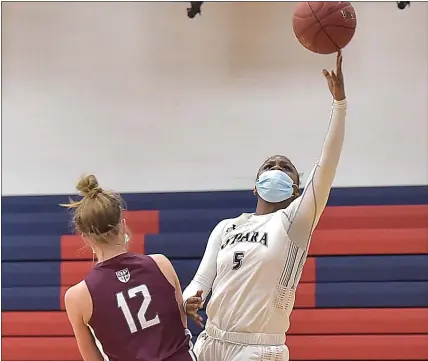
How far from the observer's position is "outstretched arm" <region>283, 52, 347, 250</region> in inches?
73.7

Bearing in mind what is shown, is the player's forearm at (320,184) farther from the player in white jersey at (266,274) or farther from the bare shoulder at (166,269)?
the bare shoulder at (166,269)

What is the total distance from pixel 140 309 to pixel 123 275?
0.35ft

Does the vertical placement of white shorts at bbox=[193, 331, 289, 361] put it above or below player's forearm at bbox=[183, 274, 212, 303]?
below

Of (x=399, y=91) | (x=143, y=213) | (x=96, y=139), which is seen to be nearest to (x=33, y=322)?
(x=143, y=213)

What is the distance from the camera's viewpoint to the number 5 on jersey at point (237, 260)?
6.52ft

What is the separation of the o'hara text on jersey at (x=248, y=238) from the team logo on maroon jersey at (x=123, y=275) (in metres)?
0.42

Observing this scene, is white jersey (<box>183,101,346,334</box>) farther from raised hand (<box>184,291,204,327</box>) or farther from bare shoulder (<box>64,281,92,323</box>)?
bare shoulder (<box>64,281,92,323</box>)

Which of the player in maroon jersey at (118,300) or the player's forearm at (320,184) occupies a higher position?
the player's forearm at (320,184)

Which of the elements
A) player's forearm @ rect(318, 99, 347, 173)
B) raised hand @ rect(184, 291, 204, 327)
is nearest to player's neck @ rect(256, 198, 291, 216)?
player's forearm @ rect(318, 99, 347, 173)

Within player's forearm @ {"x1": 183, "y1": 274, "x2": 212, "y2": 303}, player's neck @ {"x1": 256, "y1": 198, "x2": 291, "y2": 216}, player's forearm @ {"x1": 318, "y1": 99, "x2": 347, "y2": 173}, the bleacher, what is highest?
player's forearm @ {"x1": 318, "y1": 99, "x2": 347, "y2": 173}

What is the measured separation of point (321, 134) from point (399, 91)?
51 cm

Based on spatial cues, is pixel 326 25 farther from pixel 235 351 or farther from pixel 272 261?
pixel 235 351

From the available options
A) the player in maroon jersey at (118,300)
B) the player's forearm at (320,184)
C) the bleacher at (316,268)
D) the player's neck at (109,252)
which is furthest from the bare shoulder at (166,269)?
the bleacher at (316,268)

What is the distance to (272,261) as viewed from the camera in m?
1.94
